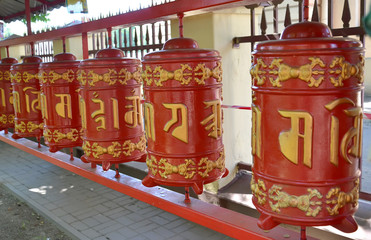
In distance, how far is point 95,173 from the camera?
Result: 6.91 feet

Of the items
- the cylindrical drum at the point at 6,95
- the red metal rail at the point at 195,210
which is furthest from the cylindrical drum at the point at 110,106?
the cylindrical drum at the point at 6,95

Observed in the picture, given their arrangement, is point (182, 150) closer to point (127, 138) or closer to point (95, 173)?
point (127, 138)

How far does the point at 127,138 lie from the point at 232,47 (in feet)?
5.14

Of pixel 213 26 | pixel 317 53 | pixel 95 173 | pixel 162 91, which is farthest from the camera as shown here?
pixel 213 26

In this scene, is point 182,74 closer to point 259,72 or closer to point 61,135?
point 259,72

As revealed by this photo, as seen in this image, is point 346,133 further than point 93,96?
No

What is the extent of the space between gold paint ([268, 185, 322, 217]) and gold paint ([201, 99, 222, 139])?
416mm

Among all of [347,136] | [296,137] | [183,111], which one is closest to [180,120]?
[183,111]

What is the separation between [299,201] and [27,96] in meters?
2.07

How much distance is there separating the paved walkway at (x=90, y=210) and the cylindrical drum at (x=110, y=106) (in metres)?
1.59

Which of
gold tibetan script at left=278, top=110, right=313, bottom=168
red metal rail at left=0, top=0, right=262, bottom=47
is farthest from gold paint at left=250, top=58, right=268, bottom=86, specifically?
red metal rail at left=0, top=0, right=262, bottom=47

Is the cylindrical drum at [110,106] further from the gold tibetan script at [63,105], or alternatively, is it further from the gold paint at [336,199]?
the gold paint at [336,199]

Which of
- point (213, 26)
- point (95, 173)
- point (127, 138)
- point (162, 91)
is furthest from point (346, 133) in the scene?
point (213, 26)

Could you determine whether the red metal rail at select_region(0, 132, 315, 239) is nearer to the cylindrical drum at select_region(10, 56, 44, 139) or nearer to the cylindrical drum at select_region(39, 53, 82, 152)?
the cylindrical drum at select_region(39, 53, 82, 152)
